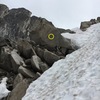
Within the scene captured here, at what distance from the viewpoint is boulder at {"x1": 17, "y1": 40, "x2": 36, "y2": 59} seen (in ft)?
66.1

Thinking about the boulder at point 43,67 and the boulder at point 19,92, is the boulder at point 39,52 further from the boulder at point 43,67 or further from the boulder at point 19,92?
the boulder at point 19,92

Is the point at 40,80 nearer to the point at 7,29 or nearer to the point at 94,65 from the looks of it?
the point at 94,65

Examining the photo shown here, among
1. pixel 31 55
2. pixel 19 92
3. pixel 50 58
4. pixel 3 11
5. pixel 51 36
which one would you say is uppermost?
pixel 3 11

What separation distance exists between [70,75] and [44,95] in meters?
1.84

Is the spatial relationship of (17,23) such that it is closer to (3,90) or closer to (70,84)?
(3,90)

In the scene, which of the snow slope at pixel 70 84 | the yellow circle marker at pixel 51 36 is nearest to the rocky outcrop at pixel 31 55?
the yellow circle marker at pixel 51 36

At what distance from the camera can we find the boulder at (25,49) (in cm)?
2014

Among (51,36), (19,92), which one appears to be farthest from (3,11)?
(19,92)

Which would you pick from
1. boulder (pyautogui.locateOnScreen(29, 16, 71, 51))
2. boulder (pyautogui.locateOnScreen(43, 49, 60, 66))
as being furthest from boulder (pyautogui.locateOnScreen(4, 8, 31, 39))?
boulder (pyautogui.locateOnScreen(43, 49, 60, 66))

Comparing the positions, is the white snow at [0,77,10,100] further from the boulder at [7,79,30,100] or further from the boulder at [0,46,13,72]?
the boulder at [0,46,13,72]

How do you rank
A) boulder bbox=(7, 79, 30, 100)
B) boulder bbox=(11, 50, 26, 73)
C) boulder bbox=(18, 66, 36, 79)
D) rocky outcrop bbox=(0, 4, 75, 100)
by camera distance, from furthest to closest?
1. boulder bbox=(11, 50, 26, 73)
2. boulder bbox=(18, 66, 36, 79)
3. rocky outcrop bbox=(0, 4, 75, 100)
4. boulder bbox=(7, 79, 30, 100)

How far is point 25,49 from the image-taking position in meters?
20.6

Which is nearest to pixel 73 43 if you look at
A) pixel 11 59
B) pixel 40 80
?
pixel 11 59

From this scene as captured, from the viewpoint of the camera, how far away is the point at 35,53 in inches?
785
